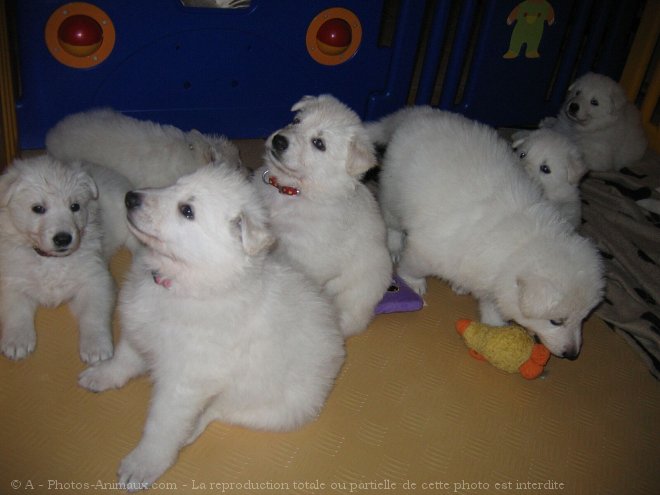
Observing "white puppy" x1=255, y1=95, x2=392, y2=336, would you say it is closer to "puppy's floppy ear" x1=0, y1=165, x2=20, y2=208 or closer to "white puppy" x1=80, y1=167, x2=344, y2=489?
"white puppy" x1=80, y1=167, x2=344, y2=489

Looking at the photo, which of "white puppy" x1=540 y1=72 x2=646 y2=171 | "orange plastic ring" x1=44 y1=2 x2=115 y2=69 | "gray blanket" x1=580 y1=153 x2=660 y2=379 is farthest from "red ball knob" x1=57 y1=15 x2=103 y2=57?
"gray blanket" x1=580 y1=153 x2=660 y2=379

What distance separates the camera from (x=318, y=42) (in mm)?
4168

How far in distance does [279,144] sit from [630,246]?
2.68 m

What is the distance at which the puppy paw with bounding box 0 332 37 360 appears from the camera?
2576 mm

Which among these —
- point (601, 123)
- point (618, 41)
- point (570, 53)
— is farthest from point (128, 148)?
point (618, 41)

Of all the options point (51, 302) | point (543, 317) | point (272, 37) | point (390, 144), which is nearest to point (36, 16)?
point (272, 37)

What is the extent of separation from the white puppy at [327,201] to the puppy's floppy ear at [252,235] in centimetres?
76

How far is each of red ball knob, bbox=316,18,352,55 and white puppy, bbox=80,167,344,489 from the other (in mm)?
2445

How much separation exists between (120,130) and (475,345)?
247 centimetres

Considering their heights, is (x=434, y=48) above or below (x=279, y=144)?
above

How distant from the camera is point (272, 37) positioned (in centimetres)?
402

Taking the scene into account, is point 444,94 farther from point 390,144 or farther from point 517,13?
point 390,144

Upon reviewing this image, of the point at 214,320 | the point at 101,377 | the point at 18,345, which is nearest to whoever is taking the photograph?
the point at 214,320

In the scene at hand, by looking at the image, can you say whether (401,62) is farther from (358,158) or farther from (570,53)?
(358,158)
